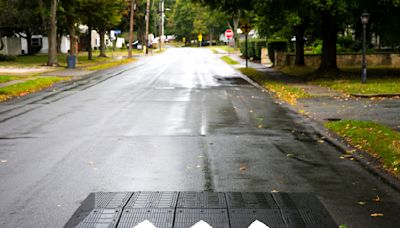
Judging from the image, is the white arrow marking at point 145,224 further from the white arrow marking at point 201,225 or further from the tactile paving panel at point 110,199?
the tactile paving panel at point 110,199

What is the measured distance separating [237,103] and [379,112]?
188 inches

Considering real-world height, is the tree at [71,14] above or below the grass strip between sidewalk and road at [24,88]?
above

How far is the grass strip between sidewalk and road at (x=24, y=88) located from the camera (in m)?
22.5

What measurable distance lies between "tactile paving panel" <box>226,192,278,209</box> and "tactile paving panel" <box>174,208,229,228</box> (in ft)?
1.06

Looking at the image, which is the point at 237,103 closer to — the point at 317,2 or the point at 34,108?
the point at 34,108

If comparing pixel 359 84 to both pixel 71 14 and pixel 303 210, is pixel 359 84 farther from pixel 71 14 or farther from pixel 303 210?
pixel 71 14

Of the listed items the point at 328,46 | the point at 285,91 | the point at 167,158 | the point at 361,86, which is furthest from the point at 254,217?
the point at 328,46

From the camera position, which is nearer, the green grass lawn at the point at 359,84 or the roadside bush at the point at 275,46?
the green grass lawn at the point at 359,84

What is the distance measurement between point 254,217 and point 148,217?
1164 millimetres

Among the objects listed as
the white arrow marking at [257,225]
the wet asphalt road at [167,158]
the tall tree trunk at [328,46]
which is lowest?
the white arrow marking at [257,225]

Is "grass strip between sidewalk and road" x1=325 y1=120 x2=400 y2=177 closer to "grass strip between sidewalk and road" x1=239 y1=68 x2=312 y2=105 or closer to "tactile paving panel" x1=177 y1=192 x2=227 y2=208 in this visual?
"tactile paving panel" x1=177 y1=192 x2=227 y2=208

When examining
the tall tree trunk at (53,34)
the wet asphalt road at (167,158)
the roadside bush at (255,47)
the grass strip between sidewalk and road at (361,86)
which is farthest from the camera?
the roadside bush at (255,47)

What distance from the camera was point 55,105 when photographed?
1850cm

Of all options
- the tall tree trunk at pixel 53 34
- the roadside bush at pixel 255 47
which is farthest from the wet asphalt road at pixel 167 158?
the roadside bush at pixel 255 47
